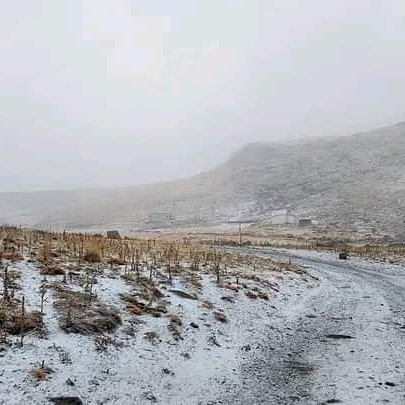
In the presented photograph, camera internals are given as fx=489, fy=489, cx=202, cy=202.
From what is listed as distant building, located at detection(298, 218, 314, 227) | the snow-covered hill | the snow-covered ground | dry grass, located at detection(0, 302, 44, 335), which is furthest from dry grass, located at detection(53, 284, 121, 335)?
distant building, located at detection(298, 218, 314, 227)

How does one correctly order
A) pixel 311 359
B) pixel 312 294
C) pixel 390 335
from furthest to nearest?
pixel 312 294 → pixel 390 335 → pixel 311 359

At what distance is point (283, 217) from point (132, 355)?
105 m

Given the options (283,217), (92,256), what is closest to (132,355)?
(92,256)

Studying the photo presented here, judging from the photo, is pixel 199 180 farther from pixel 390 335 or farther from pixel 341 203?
pixel 390 335

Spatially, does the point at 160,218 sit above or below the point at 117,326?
below

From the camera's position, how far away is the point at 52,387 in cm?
769

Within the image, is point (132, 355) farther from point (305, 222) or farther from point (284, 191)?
point (284, 191)

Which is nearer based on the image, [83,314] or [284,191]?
[83,314]

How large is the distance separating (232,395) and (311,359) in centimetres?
282

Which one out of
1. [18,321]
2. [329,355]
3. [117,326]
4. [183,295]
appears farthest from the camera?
[183,295]

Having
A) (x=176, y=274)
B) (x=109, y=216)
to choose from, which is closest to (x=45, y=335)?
(x=176, y=274)

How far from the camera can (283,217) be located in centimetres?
11219

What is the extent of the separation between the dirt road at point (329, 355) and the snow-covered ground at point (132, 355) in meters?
0.53

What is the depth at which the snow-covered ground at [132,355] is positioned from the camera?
7.84 meters
